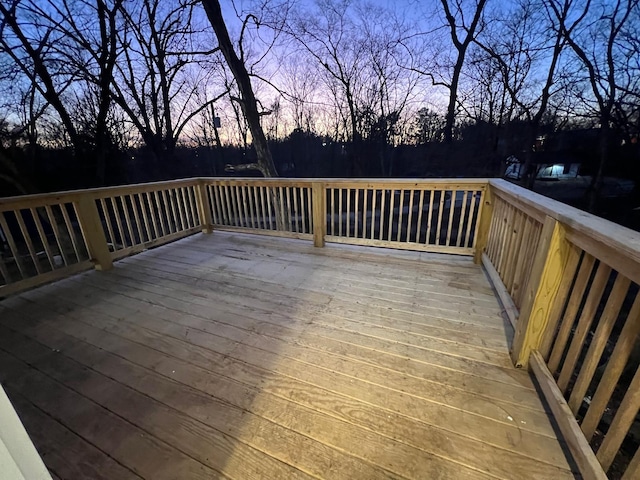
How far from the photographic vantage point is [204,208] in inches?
170

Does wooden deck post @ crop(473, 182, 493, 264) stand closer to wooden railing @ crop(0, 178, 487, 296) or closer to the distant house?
wooden railing @ crop(0, 178, 487, 296)

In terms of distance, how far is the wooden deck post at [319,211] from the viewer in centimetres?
331

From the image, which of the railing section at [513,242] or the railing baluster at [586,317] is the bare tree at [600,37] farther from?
the railing baluster at [586,317]

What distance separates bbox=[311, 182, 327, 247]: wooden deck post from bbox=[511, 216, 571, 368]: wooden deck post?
7.50 ft

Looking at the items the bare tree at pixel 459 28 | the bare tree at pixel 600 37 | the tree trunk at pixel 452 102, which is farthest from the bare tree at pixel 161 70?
the bare tree at pixel 600 37

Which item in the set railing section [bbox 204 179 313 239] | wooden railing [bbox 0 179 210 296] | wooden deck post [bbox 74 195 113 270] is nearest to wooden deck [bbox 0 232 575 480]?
wooden railing [bbox 0 179 210 296]

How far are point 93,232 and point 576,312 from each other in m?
4.07

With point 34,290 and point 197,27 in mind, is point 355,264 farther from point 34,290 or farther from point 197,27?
point 197,27

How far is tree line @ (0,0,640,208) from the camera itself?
242 inches

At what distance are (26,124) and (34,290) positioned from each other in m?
6.73

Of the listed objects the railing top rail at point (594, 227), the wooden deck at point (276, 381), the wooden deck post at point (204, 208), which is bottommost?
the wooden deck at point (276, 381)

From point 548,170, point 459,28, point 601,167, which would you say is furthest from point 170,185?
point 548,170

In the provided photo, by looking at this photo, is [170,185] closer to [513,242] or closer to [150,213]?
[150,213]

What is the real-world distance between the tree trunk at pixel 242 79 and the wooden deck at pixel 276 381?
414cm
